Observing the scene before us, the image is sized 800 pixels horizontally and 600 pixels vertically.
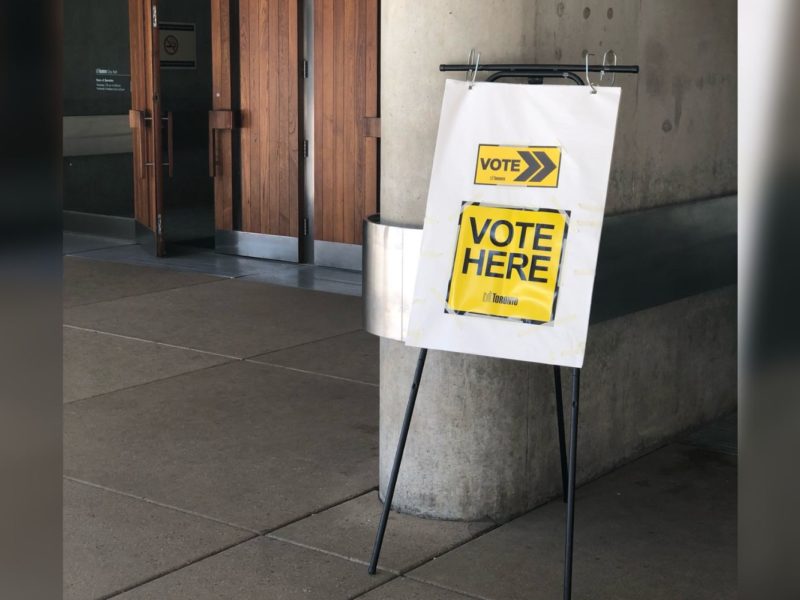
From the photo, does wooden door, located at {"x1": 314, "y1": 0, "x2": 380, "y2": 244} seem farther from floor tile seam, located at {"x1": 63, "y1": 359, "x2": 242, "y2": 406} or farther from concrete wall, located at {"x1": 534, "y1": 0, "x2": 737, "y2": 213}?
concrete wall, located at {"x1": 534, "y1": 0, "x2": 737, "y2": 213}

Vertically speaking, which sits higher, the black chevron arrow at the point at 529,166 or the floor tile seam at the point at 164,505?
the black chevron arrow at the point at 529,166

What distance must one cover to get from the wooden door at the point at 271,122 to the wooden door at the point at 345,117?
22 centimetres

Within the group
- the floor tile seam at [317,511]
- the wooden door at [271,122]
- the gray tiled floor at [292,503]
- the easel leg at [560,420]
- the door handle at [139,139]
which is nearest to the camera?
the gray tiled floor at [292,503]

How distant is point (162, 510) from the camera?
4.24 metres

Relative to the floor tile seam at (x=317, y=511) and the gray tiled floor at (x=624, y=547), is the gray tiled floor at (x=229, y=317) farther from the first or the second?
the gray tiled floor at (x=624, y=547)

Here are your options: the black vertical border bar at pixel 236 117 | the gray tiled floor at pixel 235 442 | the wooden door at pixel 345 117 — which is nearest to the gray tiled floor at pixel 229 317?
the gray tiled floor at pixel 235 442

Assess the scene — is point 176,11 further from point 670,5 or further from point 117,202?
point 670,5

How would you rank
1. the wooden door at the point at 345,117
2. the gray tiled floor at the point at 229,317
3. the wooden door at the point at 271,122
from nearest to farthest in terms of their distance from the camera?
the gray tiled floor at the point at 229,317 < the wooden door at the point at 345,117 < the wooden door at the point at 271,122

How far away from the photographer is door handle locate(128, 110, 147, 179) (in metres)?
9.97

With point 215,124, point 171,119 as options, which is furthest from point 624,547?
point 171,119

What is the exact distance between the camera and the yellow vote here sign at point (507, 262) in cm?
338

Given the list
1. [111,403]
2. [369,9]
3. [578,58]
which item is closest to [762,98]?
[578,58]

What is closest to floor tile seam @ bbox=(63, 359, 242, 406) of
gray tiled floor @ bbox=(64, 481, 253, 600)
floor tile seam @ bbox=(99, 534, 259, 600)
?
gray tiled floor @ bbox=(64, 481, 253, 600)

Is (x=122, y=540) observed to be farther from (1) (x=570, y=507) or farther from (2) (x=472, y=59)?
(2) (x=472, y=59)
